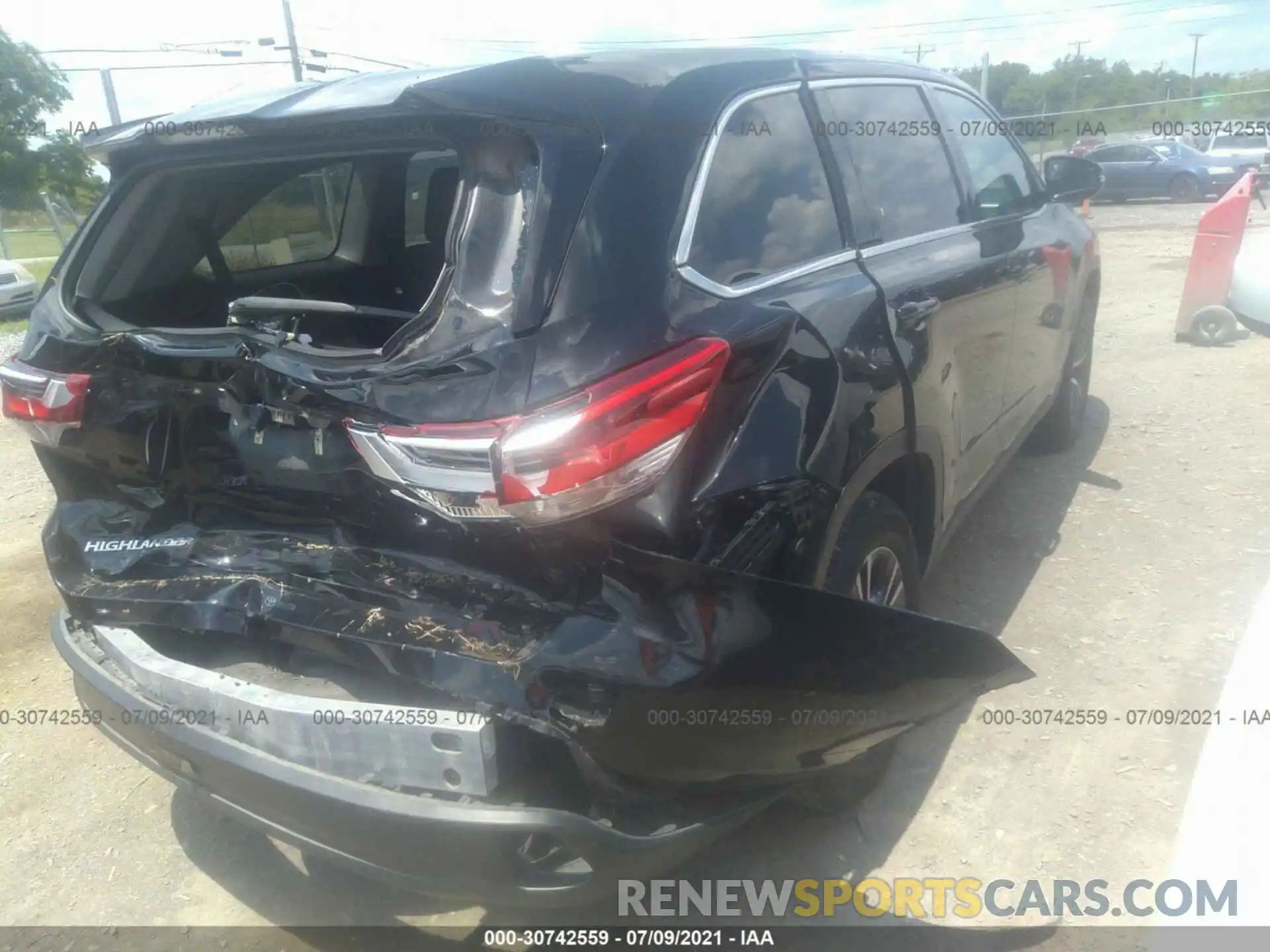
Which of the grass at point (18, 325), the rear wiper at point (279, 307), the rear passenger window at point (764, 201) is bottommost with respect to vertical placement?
the grass at point (18, 325)

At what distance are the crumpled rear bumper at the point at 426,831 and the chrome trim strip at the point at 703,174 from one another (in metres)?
1.12

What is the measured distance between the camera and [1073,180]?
14.7 feet

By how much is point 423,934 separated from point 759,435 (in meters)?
1.53

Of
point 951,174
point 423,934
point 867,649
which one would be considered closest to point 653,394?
point 867,649

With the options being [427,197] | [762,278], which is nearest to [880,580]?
[762,278]

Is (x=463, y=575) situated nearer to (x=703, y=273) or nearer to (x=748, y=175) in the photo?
(x=703, y=273)

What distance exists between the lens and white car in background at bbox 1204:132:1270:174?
21531 mm

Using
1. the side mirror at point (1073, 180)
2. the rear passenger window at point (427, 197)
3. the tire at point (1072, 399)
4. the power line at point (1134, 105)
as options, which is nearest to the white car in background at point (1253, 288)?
the tire at point (1072, 399)

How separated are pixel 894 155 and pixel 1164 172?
73.4 ft

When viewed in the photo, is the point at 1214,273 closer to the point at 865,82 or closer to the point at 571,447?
the point at 865,82

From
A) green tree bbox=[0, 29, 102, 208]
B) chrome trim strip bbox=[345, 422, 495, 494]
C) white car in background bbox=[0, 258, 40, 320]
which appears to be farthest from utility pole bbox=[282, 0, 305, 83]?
chrome trim strip bbox=[345, 422, 495, 494]

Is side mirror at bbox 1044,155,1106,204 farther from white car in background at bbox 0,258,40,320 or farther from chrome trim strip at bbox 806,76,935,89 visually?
white car in background at bbox 0,258,40,320

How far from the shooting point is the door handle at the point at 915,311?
2645 mm

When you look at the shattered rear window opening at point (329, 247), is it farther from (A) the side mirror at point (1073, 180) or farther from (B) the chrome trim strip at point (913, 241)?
(A) the side mirror at point (1073, 180)
